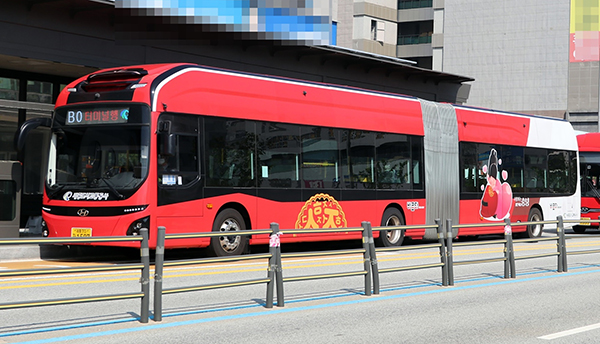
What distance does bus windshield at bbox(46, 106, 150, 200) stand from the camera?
1493 cm

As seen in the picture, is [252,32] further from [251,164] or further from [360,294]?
[360,294]

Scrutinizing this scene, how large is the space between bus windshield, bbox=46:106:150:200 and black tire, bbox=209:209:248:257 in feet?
6.33

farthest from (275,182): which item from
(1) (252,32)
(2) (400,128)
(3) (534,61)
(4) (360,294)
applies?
(3) (534,61)

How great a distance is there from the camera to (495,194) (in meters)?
24.0

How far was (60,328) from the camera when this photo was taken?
26.9 ft

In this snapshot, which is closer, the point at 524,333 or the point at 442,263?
the point at 524,333

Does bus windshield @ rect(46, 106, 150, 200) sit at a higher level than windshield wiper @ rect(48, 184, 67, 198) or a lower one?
higher

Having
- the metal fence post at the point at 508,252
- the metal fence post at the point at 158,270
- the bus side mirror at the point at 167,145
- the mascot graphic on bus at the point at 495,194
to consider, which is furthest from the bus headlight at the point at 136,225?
the mascot graphic on bus at the point at 495,194

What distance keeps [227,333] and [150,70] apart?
8616 millimetres

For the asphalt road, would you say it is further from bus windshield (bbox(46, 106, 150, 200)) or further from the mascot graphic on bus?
the mascot graphic on bus

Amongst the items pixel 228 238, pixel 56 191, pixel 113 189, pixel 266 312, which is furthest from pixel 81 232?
pixel 266 312

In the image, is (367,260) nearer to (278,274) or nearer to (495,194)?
(278,274)

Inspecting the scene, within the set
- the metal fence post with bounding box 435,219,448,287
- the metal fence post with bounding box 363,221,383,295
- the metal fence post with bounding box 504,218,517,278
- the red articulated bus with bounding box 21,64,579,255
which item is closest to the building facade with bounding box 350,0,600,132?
the red articulated bus with bounding box 21,64,579,255

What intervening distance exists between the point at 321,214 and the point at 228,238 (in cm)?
290
